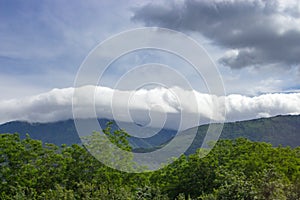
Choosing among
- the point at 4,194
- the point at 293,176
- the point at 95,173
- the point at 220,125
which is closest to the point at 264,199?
the point at 220,125

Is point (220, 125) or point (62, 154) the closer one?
point (220, 125)

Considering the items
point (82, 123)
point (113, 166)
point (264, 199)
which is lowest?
point (264, 199)

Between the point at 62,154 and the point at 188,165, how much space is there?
16007mm

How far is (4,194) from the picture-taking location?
41.9 m

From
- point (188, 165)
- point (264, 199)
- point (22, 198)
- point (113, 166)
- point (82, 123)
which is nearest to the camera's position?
point (264, 199)

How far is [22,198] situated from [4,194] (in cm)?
644

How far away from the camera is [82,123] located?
27.9m

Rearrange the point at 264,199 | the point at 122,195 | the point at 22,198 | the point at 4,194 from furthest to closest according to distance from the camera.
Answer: the point at 4,194 < the point at 22,198 < the point at 122,195 < the point at 264,199

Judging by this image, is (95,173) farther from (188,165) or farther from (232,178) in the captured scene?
(232,178)

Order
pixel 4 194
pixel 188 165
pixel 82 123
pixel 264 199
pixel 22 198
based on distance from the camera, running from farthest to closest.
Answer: pixel 188 165
pixel 4 194
pixel 22 198
pixel 82 123
pixel 264 199

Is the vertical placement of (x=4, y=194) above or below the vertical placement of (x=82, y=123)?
below

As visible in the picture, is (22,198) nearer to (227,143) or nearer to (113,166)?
(113,166)

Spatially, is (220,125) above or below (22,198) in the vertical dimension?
above

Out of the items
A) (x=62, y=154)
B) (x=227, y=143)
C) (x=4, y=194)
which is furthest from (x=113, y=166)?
(x=227, y=143)
